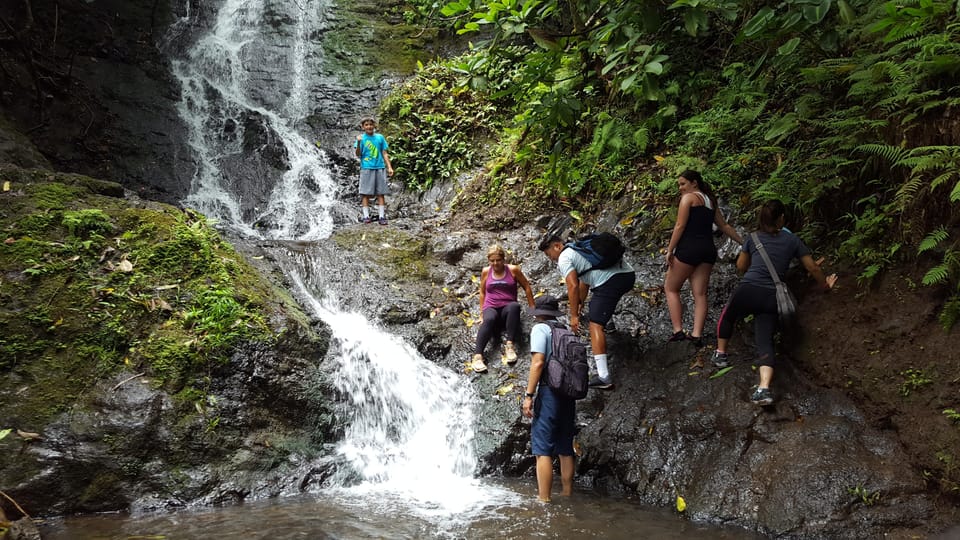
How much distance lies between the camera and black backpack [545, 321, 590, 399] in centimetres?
531

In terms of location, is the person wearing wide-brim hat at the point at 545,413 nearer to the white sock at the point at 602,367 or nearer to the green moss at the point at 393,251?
the white sock at the point at 602,367

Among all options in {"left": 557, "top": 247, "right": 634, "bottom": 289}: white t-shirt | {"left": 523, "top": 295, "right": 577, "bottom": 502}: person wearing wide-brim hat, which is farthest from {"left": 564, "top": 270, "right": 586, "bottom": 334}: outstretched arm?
{"left": 523, "top": 295, "right": 577, "bottom": 502}: person wearing wide-brim hat

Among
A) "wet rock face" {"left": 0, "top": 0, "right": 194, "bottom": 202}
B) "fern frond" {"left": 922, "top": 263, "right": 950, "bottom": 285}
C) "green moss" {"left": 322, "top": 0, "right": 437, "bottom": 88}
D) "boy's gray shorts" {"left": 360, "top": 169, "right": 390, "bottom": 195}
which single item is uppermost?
"green moss" {"left": 322, "top": 0, "right": 437, "bottom": 88}

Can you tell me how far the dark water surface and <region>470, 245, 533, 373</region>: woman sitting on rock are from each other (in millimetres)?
2255

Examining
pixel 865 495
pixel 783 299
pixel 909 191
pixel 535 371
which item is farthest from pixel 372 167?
pixel 865 495

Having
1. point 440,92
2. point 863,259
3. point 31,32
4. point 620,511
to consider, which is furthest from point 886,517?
point 31,32

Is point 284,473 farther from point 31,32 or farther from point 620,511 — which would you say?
point 31,32

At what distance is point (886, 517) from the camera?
14.6 ft

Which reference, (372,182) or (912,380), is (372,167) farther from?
(912,380)

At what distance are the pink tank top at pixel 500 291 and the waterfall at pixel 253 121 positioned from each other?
4871 millimetres

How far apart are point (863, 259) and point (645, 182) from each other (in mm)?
3388

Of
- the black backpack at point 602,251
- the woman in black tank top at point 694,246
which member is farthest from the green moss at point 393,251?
the woman in black tank top at point 694,246

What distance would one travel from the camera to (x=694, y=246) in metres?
6.21

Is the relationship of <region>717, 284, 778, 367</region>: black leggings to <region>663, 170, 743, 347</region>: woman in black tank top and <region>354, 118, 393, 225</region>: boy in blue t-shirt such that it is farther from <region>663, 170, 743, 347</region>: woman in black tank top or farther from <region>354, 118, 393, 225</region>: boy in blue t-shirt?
<region>354, 118, 393, 225</region>: boy in blue t-shirt
